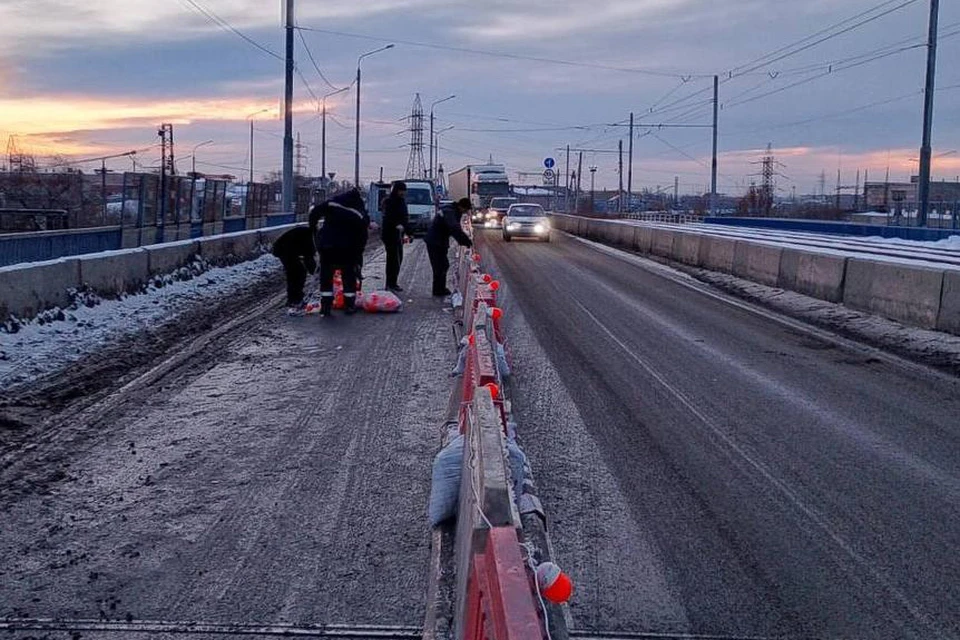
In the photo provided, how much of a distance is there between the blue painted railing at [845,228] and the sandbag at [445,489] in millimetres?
36608

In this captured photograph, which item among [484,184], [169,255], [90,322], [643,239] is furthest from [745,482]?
[484,184]

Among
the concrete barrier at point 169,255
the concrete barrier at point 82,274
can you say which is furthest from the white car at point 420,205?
the concrete barrier at point 169,255

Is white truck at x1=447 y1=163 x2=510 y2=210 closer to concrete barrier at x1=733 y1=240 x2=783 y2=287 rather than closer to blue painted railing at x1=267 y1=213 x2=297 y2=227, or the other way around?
blue painted railing at x1=267 y1=213 x2=297 y2=227

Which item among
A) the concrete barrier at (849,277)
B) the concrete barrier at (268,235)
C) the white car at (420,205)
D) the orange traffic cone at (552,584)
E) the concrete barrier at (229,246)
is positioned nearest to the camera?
the orange traffic cone at (552,584)

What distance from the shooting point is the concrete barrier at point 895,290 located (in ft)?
53.2

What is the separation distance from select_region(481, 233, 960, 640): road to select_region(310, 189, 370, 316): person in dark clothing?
9.99 feet

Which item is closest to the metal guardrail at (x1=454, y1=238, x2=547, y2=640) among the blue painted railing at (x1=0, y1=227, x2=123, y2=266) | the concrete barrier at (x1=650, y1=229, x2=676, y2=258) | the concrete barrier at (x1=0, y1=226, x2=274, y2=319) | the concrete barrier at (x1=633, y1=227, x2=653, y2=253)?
the concrete barrier at (x1=0, y1=226, x2=274, y2=319)

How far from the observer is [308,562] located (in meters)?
6.15

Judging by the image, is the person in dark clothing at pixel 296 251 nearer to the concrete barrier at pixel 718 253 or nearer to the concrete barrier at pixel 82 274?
the concrete barrier at pixel 82 274

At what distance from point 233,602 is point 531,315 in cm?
1285

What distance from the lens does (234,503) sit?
727cm

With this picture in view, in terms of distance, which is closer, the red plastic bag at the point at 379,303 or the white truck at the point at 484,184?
the red plastic bag at the point at 379,303

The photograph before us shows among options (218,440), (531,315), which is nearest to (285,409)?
(218,440)

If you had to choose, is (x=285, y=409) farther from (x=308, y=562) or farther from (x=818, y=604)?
(x=818, y=604)
